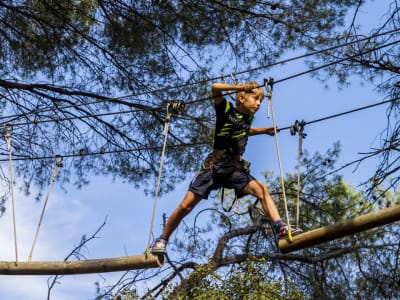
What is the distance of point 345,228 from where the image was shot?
273 cm

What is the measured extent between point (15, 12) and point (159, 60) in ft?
4.66

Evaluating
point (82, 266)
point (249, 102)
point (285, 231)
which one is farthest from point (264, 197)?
point (82, 266)

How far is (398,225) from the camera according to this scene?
18.6 feet

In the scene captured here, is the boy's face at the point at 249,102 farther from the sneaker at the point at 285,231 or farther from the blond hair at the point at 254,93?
the sneaker at the point at 285,231

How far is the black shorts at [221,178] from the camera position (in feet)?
10.7

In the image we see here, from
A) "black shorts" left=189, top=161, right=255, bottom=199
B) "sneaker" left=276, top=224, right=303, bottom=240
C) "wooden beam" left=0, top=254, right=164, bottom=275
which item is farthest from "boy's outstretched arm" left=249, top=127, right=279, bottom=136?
"wooden beam" left=0, top=254, right=164, bottom=275

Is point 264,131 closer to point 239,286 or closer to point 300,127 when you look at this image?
point 300,127

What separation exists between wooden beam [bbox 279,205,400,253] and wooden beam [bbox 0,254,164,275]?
0.69m

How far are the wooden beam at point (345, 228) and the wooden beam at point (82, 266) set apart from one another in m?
0.69

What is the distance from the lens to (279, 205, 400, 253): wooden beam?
2.63 meters

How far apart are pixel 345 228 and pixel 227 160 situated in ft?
2.65

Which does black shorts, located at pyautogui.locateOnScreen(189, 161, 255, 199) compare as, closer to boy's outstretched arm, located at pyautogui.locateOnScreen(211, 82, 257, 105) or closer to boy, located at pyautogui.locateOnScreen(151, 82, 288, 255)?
boy, located at pyautogui.locateOnScreen(151, 82, 288, 255)

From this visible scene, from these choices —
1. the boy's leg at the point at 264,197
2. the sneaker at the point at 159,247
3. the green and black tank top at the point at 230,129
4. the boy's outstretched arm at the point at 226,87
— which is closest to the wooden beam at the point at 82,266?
the sneaker at the point at 159,247

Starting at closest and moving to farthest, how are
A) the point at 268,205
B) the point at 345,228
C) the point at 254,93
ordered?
the point at 345,228
the point at 268,205
the point at 254,93
